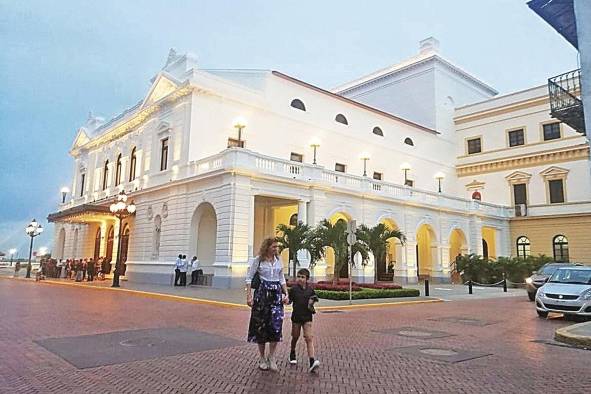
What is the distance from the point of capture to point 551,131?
40500 millimetres

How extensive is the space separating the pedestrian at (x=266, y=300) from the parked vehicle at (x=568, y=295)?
966 centimetres

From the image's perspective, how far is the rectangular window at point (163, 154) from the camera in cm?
2936

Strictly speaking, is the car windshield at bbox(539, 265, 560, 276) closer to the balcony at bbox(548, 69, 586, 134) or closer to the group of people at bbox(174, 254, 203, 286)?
the balcony at bbox(548, 69, 586, 134)

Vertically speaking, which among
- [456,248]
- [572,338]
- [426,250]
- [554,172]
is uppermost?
[554,172]

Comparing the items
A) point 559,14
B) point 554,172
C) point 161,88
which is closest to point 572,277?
point 559,14

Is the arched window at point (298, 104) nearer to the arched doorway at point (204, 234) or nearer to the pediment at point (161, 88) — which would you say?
the pediment at point (161, 88)

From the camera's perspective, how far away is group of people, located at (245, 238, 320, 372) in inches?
244

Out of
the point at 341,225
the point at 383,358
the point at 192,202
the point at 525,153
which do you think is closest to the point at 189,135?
the point at 192,202

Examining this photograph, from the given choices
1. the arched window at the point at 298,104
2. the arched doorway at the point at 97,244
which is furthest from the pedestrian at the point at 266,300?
the arched doorway at the point at 97,244

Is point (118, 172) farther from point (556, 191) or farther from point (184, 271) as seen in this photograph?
point (556, 191)

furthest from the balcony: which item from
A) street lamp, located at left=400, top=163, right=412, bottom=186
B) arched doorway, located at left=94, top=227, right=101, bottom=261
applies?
arched doorway, located at left=94, top=227, right=101, bottom=261

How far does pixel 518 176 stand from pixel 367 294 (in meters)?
30.0

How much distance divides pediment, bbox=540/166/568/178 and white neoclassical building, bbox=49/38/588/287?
13.0ft

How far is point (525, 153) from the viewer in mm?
41469
